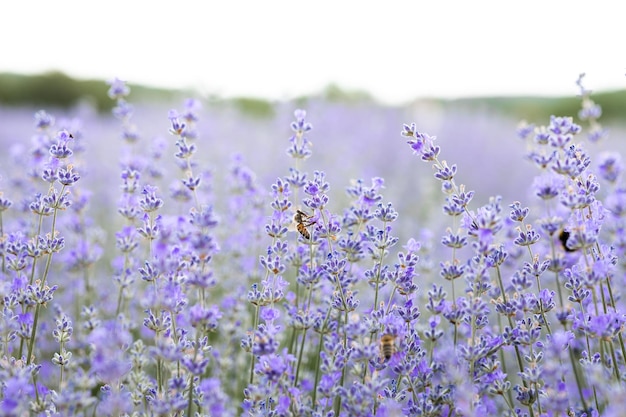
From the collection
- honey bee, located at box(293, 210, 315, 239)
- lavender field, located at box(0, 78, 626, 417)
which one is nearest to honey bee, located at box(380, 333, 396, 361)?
lavender field, located at box(0, 78, 626, 417)

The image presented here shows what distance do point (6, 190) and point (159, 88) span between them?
2705 centimetres

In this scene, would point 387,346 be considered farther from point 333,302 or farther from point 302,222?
point 302,222

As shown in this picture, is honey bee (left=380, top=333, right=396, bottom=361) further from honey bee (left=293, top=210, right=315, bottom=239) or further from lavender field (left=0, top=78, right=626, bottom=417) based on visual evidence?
Result: honey bee (left=293, top=210, right=315, bottom=239)

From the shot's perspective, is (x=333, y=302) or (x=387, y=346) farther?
(x=333, y=302)

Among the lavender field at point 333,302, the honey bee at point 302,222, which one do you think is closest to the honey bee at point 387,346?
the lavender field at point 333,302

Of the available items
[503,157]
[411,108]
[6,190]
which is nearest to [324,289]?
[6,190]

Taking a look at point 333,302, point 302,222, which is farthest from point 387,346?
point 302,222

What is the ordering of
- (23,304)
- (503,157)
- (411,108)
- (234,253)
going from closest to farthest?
(23,304)
(234,253)
(503,157)
(411,108)

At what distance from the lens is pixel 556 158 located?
5.47 feet

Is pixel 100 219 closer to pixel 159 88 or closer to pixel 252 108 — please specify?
pixel 252 108

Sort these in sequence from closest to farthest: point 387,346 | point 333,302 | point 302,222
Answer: point 387,346, point 333,302, point 302,222

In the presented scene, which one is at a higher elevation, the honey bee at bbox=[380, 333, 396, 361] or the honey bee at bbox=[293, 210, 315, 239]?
the honey bee at bbox=[293, 210, 315, 239]

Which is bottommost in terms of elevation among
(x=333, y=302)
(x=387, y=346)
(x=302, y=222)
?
(x=387, y=346)

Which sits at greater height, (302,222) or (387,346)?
(302,222)
